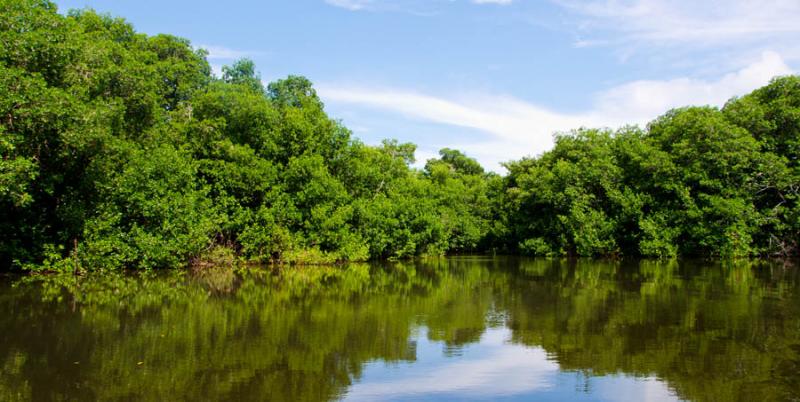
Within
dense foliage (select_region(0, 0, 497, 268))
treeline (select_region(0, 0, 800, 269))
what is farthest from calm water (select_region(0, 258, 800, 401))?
treeline (select_region(0, 0, 800, 269))

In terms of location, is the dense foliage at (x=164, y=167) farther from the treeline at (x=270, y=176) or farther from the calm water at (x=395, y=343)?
the calm water at (x=395, y=343)

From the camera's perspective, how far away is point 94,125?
722 inches

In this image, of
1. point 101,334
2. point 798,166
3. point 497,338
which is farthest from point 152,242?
point 798,166

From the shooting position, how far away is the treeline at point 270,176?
18.9 m

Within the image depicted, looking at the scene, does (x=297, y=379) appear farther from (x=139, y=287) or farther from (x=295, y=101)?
(x=295, y=101)

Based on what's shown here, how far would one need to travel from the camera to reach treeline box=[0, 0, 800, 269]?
1894 cm

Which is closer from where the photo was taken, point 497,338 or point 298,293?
point 497,338

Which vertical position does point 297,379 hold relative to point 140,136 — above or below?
below

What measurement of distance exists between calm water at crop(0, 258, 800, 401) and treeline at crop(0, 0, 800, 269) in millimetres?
4280

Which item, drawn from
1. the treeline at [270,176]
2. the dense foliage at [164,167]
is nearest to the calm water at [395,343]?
the dense foliage at [164,167]

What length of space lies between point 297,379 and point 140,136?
21.6 m

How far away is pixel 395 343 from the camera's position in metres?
9.77

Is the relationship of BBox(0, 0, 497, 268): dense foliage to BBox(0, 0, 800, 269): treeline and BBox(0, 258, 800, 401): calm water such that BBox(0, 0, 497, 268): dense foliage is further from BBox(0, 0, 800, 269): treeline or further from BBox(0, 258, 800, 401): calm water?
BBox(0, 258, 800, 401): calm water

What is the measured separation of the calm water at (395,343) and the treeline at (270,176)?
4.28 meters
